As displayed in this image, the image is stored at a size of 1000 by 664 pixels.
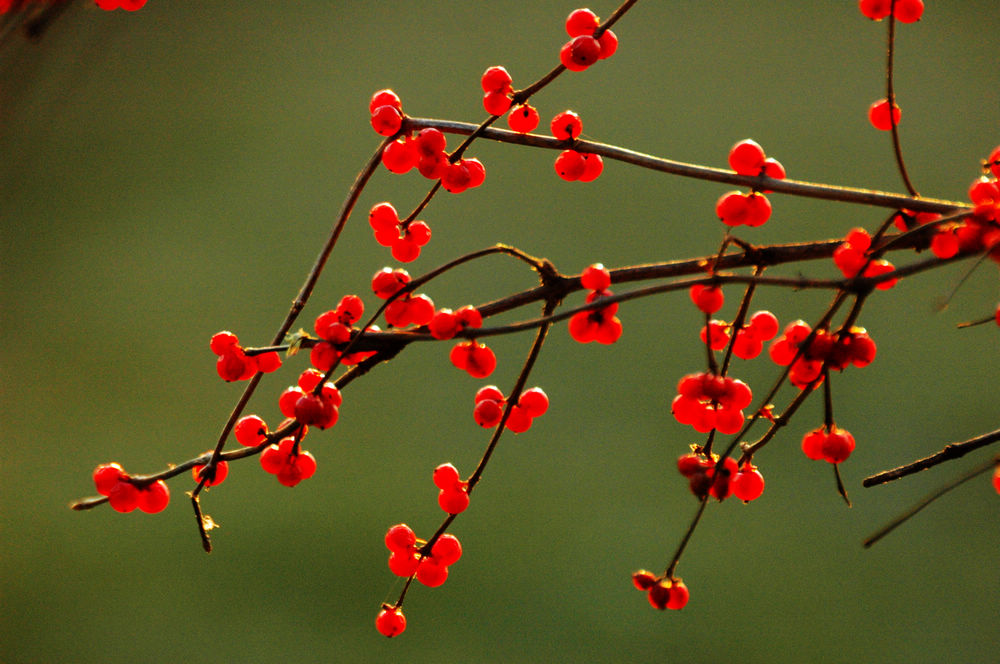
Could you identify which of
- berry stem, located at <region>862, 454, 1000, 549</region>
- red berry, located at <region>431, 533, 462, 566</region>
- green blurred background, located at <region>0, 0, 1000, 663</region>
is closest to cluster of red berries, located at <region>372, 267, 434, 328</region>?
red berry, located at <region>431, 533, 462, 566</region>

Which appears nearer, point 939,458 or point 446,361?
point 939,458

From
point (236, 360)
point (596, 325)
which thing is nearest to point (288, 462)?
point (236, 360)

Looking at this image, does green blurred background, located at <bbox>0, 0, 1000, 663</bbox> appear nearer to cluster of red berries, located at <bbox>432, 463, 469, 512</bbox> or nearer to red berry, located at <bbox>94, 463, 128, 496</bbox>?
cluster of red berries, located at <bbox>432, 463, 469, 512</bbox>

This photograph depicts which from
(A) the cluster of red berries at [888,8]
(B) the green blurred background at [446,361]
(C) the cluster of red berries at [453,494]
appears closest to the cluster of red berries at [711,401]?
(C) the cluster of red berries at [453,494]

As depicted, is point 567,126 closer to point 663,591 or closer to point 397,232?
point 397,232

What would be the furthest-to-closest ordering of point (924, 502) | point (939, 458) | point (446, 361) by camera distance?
1. point (446, 361)
2. point (939, 458)
3. point (924, 502)

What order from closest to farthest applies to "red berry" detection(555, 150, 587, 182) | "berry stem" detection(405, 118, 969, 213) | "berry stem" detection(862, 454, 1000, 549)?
"berry stem" detection(862, 454, 1000, 549), "berry stem" detection(405, 118, 969, 213), "red berry" detection(555, 150, 587, 182)

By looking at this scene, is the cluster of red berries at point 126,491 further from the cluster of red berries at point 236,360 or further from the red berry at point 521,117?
the red berry at point 521,117
